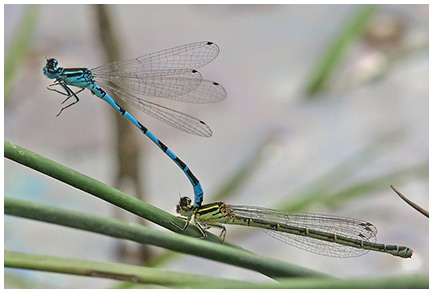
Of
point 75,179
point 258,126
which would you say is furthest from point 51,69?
point 258,126

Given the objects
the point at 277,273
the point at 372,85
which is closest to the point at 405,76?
the point at 372,85

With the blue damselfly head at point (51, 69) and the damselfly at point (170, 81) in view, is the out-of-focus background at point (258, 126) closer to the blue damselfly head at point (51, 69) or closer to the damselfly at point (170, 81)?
the damselfly at point (170, 81)

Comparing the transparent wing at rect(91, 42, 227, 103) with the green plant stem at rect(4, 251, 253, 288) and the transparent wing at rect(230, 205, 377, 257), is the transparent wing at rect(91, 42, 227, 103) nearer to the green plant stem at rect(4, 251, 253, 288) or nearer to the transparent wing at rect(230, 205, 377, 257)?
the transparent wing at rect(230, 205, 377, 257)

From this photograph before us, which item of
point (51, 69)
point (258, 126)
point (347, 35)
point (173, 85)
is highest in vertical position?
point (347, 35)

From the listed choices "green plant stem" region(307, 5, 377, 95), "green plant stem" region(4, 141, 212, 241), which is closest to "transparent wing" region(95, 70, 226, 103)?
"green plant stem" region(4, 141, 212, 241)

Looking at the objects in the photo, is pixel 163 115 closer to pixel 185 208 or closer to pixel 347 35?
pixel 185 208

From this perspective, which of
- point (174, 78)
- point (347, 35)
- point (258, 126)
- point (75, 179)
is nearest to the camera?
point (75, 179)

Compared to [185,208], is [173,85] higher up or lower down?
higher up
